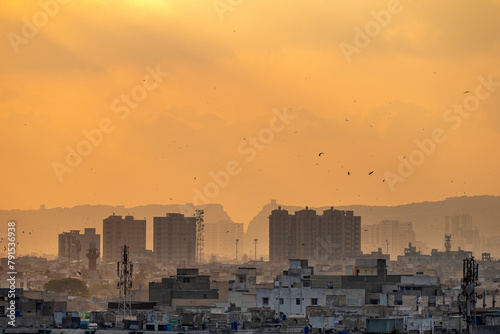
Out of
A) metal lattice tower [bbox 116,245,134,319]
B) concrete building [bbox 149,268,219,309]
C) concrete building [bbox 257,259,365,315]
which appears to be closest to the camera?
metal lattice tower [bbox 116,245,134,319]

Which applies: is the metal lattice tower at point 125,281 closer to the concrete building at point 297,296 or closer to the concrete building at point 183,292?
the concrete building at point 297,296

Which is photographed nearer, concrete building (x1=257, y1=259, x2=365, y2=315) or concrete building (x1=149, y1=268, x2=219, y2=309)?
concrete building (x1=257, y1=259, x2=365, y2=315)

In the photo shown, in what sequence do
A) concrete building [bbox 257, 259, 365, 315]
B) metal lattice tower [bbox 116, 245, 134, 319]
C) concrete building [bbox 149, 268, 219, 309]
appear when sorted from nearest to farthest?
1. metal lattice tower [bbox 116, 245, 134, 319]
2. concrete building [bbox 257, 259, 365, 315]
3. concrete building [bbox 149, 268, 219, 309]

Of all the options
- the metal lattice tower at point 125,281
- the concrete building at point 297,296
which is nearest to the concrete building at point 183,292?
the concrete building at point 297,296

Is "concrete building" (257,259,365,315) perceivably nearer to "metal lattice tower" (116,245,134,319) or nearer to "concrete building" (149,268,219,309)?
"concrete building" (149,268,219,309)

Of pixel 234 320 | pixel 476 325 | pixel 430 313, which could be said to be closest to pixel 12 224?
pixel 234 320

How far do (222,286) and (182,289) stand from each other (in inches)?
474

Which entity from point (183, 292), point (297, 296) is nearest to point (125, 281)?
point (297, 296)

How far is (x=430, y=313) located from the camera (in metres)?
91.1

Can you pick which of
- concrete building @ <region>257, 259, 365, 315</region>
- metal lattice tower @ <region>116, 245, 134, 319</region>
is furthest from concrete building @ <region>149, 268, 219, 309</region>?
metal lattice tower @ <region>116, 245, 134, 319</region>

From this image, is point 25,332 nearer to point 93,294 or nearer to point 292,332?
point 292,332

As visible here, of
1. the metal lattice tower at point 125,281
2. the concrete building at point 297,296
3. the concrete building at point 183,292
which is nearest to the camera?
the metal lattice tower at point 125,281

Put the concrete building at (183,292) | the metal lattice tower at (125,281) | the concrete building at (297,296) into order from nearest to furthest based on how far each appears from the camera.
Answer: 1. the metal lattice tower at (125,281)
2. the concrete building at (297,296)
3. the concrete building at (183,292)

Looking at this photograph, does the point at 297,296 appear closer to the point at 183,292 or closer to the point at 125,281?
the point at 183,292
